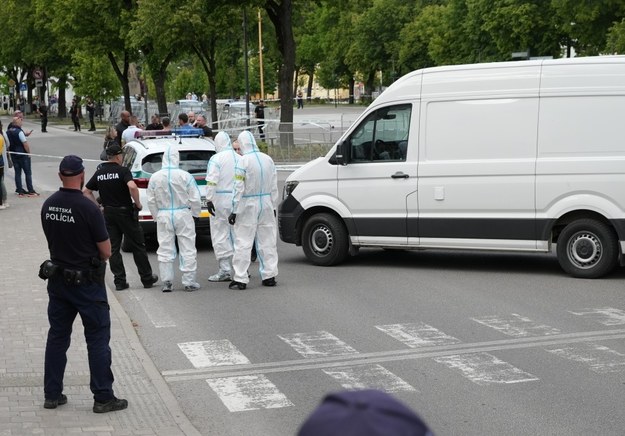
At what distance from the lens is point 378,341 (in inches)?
396

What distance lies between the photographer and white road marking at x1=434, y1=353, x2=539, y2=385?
28.0ft

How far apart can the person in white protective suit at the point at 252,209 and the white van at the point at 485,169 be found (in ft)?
5.87

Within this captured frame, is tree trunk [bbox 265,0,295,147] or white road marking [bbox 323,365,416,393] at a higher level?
tree trunk [bbox 265,0,295,147]

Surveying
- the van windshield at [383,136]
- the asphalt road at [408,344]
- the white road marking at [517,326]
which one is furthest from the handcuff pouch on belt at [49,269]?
the van windshield at [383,136]

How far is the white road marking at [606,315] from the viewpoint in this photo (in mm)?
10766

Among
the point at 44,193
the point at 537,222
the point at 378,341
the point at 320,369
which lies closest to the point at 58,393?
the point at 320,369

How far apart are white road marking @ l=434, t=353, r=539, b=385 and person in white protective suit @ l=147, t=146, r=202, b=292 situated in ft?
15.1

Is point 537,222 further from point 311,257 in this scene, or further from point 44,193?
point 44,193

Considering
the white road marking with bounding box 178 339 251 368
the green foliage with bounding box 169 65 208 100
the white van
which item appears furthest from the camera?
the green foliage with bounding box 169 65 208 100

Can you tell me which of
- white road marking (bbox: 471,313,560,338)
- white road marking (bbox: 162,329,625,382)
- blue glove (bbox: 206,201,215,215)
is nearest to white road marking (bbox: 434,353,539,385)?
white road marking (bbox: 162,329,625,382)

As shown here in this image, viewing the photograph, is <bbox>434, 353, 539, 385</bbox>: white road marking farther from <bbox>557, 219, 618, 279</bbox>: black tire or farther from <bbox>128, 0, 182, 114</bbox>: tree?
<bbox>128, 0, 182, 114</bbox>: tree

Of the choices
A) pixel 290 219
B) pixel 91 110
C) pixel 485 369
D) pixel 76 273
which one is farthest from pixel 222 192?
pixel 91 110

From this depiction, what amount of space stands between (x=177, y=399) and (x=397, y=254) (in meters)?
8.31

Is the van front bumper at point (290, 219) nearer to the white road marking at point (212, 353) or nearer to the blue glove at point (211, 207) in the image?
the blue glove at point (211, 207)
